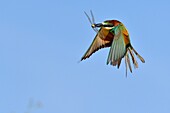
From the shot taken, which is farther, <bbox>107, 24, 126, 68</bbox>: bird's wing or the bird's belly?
the bird's belly

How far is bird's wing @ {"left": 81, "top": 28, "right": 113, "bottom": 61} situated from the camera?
13.7 ft

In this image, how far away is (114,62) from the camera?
3531 mm

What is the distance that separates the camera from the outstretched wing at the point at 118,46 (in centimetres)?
361

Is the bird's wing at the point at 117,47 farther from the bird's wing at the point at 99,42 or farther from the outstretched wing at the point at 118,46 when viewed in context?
the bird's wing at the point at 99,42

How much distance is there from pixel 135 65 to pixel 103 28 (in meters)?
0.50

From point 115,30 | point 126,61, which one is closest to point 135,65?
point 126,61

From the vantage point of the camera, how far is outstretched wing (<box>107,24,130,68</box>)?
3.61 m

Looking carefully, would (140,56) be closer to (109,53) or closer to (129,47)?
(129,47)

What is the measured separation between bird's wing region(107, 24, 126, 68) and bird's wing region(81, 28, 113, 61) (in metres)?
0.10

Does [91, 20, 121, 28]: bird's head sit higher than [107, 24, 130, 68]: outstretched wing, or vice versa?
[91, 20, 121, 28]: bird's head

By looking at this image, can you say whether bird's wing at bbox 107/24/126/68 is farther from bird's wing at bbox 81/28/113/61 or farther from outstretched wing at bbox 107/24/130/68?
bird's wing at bbox 81/28/113/61

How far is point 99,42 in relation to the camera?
13.9 feet

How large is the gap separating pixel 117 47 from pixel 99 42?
389 millimetres

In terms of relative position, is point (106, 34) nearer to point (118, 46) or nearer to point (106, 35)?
point (106, 35)
